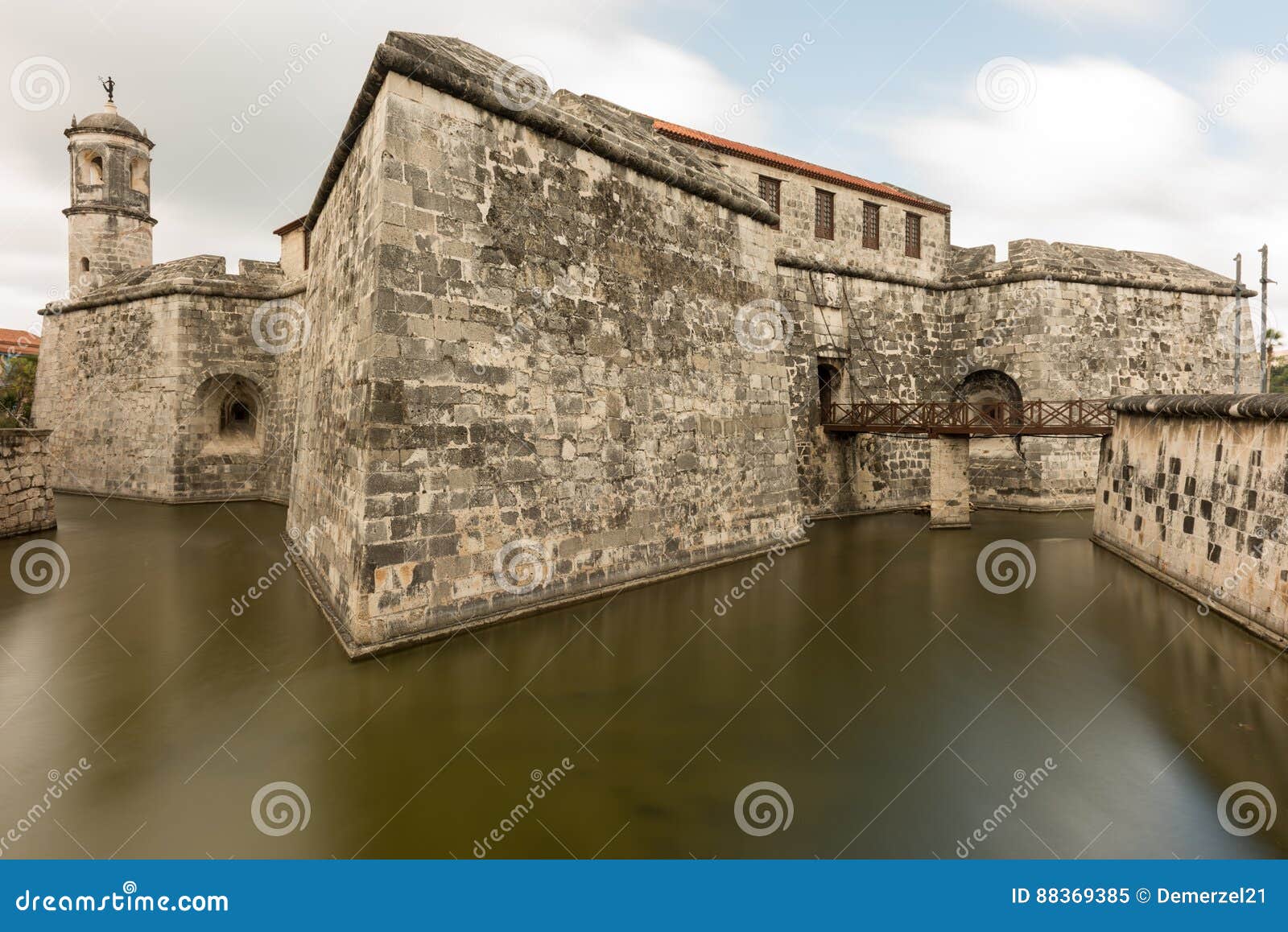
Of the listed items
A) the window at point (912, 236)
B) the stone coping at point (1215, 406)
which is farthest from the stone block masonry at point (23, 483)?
the window at point (912, 236)

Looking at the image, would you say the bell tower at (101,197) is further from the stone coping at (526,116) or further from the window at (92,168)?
the stone coping at (526,116)

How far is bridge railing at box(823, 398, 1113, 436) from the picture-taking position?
13.0 m

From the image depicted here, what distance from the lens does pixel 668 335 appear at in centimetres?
950

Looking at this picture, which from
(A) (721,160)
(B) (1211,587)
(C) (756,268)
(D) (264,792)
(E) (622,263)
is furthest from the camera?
(A) (721,160)

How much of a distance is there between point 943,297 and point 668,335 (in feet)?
35.4

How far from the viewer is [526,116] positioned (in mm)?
7473

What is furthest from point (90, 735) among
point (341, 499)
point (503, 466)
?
point (503, 466)

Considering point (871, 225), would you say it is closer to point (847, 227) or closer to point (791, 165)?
point (847, 227)

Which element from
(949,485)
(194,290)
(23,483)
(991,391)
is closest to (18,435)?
(23,483)

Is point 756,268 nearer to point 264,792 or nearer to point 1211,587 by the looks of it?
point 1211,587

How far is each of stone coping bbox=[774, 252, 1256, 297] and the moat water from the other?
28.1 feet

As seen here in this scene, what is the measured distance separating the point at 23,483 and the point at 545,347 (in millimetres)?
10219

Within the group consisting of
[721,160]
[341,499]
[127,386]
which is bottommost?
[341,499]

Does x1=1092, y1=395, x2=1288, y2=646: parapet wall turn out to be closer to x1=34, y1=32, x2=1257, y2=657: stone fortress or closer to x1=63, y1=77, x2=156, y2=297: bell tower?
x1=34, y1=32, x2=1257, y2=657: stone fortress
